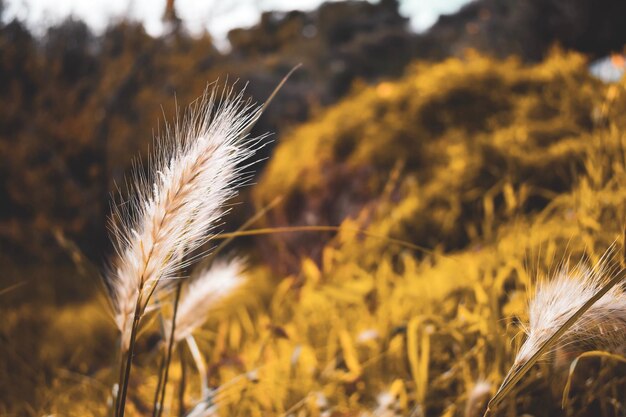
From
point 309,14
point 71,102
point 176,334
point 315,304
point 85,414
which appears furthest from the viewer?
point 309,14

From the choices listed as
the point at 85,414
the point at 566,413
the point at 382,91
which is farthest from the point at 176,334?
the point at 382,91

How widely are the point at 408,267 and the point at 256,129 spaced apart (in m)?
4.86

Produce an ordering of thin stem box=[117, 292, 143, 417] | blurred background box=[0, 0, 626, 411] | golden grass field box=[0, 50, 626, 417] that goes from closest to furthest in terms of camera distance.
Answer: thin stem box=[117, 292, 143, 417], golden grass field box=[0, 50, 626, 417], blurred background box=[0, 0, 626, 411]

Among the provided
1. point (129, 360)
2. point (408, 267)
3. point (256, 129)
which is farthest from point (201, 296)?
point (256, 129)

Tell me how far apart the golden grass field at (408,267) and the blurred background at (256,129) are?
0.06 ft

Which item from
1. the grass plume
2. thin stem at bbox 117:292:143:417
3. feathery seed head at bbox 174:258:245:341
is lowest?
feathery seed head at bbox 174:258:245:341

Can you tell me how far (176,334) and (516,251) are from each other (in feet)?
2.95

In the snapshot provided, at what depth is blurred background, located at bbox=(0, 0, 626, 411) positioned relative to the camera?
2283 mm

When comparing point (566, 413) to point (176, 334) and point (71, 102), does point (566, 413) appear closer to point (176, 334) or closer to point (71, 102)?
point (176, 334)

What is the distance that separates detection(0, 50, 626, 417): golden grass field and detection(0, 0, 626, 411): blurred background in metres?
0.02

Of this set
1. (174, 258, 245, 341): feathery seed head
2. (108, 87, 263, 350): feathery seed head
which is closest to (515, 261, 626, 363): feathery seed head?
(108, 87, 263, 350): feathery seed head

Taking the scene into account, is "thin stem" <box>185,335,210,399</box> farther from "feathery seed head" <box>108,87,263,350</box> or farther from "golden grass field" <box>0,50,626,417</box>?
"feathery seed head" <box>108,87,263,350</box>

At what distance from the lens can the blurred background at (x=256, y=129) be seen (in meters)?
2.28

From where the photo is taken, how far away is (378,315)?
1.46 metres
